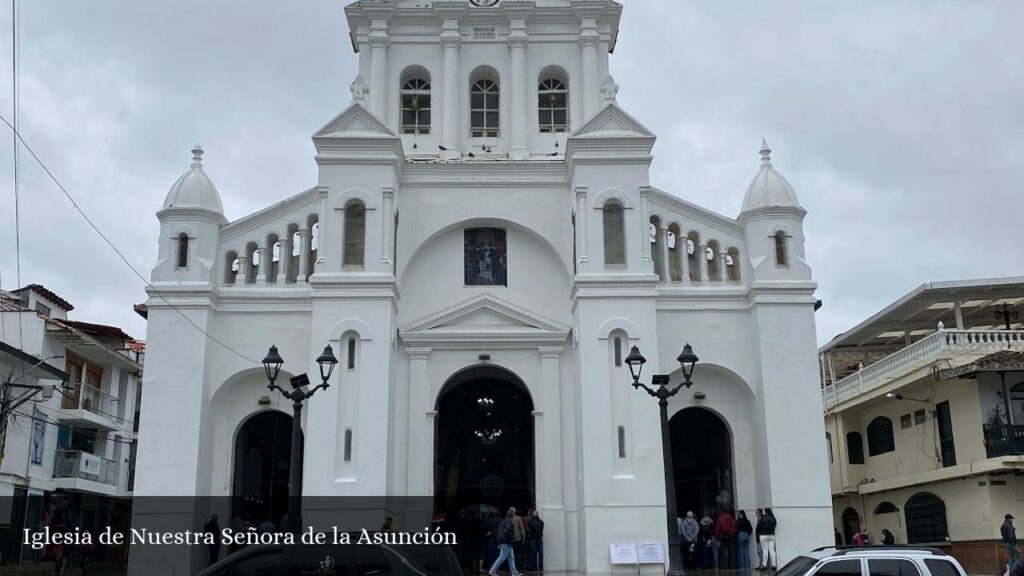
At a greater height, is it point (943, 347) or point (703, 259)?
point (703, 259)

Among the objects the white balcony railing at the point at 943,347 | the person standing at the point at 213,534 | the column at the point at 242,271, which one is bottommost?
the person standing at the point at 213,534

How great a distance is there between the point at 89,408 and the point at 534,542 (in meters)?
19.7

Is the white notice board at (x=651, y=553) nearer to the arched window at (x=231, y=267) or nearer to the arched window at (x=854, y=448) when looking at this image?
the arched window at (x=231, y=267)

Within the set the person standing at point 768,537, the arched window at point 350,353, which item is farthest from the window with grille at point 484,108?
the person standing at point 768,537

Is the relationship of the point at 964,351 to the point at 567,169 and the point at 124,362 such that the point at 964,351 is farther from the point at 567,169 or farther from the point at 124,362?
the point at 124,362

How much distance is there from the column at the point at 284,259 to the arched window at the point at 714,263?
10.7 meters

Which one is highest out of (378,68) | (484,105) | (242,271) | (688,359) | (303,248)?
(378,68)

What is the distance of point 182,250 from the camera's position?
945 inches

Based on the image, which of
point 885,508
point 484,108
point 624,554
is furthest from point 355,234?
point 885,508

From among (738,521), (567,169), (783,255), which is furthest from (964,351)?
(567,169)

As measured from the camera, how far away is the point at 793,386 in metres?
23.3

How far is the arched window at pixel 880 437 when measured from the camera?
3394 centimetres

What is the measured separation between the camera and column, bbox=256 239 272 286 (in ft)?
79.5

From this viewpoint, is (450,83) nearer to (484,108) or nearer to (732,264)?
(484,108)
